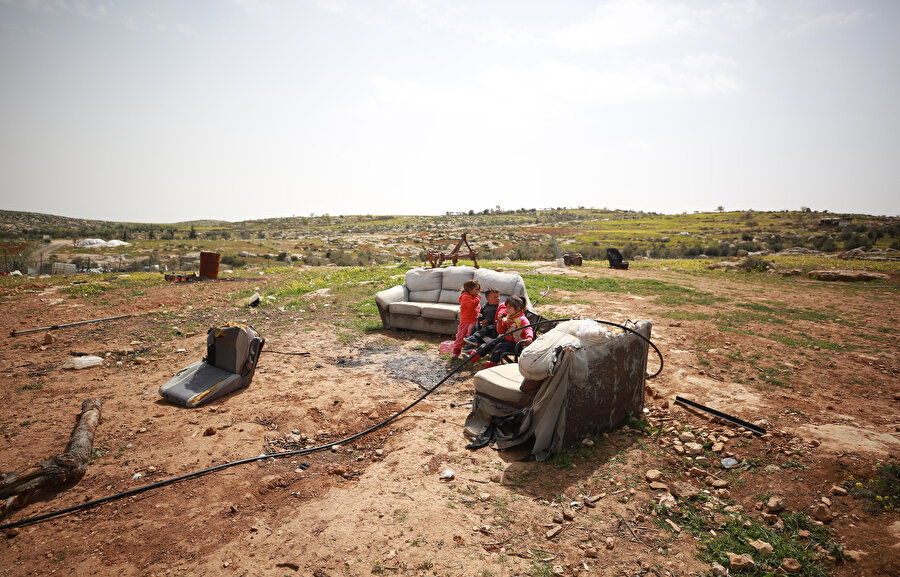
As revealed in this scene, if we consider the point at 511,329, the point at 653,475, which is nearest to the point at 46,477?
the point at 511,329

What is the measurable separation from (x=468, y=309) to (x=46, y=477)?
5.39 metres

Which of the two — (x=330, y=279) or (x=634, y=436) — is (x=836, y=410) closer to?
(x=634, y=436)

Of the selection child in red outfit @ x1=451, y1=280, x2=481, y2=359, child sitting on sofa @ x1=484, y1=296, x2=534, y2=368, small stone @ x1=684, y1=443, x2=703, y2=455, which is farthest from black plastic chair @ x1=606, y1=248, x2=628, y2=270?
small stone @ x1=684, y1=443, x2=703, y2=455

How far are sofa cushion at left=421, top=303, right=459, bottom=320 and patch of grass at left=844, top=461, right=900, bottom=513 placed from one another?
6069mm

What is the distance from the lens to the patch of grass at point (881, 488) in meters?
3.10

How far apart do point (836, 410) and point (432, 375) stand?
520cm

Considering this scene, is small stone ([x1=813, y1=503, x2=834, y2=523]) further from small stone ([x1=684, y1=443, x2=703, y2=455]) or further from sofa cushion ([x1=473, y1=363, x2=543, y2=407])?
sofa cushion ([x1=473, y1=363, x2=543, y2=407])

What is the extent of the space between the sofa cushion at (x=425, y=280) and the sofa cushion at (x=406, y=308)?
27.6 inches

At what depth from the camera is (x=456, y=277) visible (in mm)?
9211

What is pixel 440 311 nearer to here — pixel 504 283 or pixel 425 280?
pixel 425 280

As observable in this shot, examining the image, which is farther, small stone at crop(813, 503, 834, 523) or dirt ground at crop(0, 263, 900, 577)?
small stone at crop(813, 503, 834, 523)

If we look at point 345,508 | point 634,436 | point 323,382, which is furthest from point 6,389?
point 634,436

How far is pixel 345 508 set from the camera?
339cm

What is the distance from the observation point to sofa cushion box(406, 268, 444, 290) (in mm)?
9523
